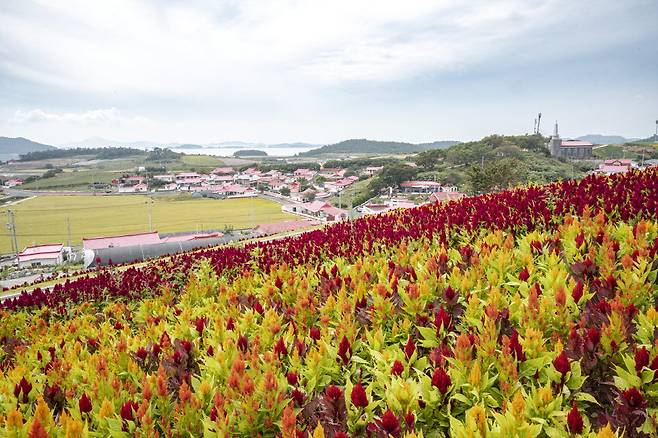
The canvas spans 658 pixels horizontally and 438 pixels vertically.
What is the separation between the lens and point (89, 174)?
141 metres

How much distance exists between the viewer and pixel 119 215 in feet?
224

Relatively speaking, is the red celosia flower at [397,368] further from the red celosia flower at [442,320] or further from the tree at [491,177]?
the tree at [491,177]

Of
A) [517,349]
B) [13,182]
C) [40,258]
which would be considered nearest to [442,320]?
[517,349]

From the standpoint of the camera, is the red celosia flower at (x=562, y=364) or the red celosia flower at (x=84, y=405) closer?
the red celosia flower at (x=562, y=364)

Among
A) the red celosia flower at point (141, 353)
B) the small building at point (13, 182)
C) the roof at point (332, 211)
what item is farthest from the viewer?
the small building at point (13, 182)

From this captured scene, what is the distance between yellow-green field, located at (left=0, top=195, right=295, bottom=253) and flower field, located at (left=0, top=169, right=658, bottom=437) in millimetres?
51246

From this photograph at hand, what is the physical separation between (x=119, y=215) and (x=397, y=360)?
7481cm

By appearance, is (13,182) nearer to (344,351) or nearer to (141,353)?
(141,353)

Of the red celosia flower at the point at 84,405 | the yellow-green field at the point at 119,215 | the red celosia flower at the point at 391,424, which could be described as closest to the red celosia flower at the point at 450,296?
the red celosia flower at the point at 391,424

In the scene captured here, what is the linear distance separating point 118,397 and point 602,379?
2.70 metres

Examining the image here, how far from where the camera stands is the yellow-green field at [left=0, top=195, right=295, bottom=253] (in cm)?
5447

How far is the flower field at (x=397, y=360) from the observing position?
1.91 m

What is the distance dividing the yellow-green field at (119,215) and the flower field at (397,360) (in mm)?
51246

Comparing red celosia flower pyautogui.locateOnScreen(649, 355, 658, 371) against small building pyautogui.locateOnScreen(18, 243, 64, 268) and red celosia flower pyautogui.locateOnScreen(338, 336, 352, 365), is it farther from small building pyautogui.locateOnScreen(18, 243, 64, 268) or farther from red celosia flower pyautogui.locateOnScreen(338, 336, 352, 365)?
small building pyautogui.locateOnScreen(18, 243, 64, 268)
